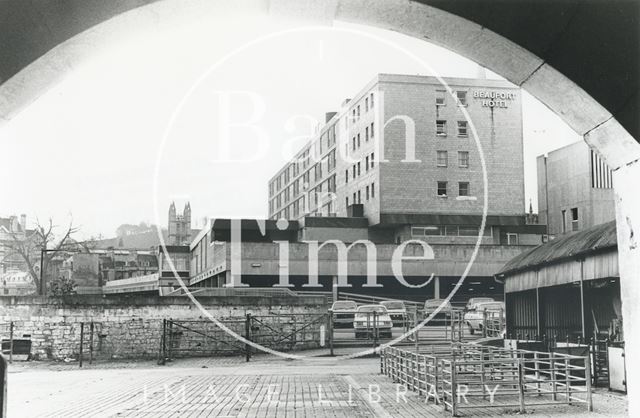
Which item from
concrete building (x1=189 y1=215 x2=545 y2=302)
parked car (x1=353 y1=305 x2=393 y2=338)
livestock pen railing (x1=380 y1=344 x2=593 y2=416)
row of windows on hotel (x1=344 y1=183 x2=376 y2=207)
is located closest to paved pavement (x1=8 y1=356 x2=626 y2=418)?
livestock pen railing (x1=380 y1=344 x2=593 y2=416)

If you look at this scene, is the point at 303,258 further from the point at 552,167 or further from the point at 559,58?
the point at 559,58

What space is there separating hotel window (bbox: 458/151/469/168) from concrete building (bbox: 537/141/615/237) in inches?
291

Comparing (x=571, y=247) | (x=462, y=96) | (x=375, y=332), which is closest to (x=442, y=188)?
(x=462, y=96)

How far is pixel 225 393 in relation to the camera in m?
15.8

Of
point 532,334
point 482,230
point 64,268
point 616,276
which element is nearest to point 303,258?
point 482,230

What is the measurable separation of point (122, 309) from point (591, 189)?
39446 millimetres

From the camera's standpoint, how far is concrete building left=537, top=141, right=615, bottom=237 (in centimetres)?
5256

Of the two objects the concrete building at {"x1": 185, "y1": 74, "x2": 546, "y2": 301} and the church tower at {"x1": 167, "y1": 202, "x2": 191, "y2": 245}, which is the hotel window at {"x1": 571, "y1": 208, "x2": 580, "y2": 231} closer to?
the concrete building at {"x1": 185, "y1": 74, "x2": 546, "y2": 301}

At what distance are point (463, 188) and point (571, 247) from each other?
3836cm

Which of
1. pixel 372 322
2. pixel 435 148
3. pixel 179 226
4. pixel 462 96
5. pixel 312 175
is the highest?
pixel 462 96

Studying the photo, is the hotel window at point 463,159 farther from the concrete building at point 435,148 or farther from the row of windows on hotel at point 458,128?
the row of windows on hotel at point 458,128

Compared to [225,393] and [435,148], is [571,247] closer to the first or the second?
[225,393]

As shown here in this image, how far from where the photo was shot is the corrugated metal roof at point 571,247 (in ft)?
58.6

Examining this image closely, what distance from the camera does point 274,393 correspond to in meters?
15.7
